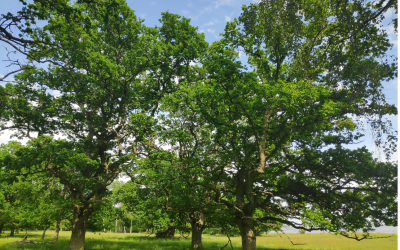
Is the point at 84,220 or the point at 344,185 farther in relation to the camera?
the point at 84,220

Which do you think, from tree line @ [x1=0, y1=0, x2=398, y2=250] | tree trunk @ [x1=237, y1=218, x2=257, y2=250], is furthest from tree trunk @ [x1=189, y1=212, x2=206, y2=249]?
tree trunk @ [x1=237, y1=218, x2=257, y2=250]

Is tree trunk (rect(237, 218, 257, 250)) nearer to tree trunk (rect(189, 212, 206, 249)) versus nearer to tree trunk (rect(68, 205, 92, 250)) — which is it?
tree trunk (rect(189, 212, 206, 249))

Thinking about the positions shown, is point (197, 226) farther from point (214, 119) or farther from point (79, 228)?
point (214, 119)

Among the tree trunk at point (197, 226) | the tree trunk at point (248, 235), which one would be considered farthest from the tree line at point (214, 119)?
the tree trunk at point (197, 226)

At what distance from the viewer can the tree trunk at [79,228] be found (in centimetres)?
1852

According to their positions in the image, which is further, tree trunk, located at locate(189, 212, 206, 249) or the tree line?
tree trunk, located at locate(189, 212, 206, 249)

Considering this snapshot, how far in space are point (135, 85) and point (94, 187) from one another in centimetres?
919

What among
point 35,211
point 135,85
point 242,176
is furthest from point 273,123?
point 35,211

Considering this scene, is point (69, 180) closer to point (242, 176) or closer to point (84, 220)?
point (84, 220)

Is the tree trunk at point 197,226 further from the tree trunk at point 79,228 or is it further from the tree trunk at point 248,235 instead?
the tree trunk at point 79,228

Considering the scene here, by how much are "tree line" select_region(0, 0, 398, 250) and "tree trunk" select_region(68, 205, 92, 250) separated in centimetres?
10

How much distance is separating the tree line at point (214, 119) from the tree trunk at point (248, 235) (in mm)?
65

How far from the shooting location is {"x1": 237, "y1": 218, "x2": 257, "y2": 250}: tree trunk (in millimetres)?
14359

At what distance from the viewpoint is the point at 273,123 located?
14.6 m
